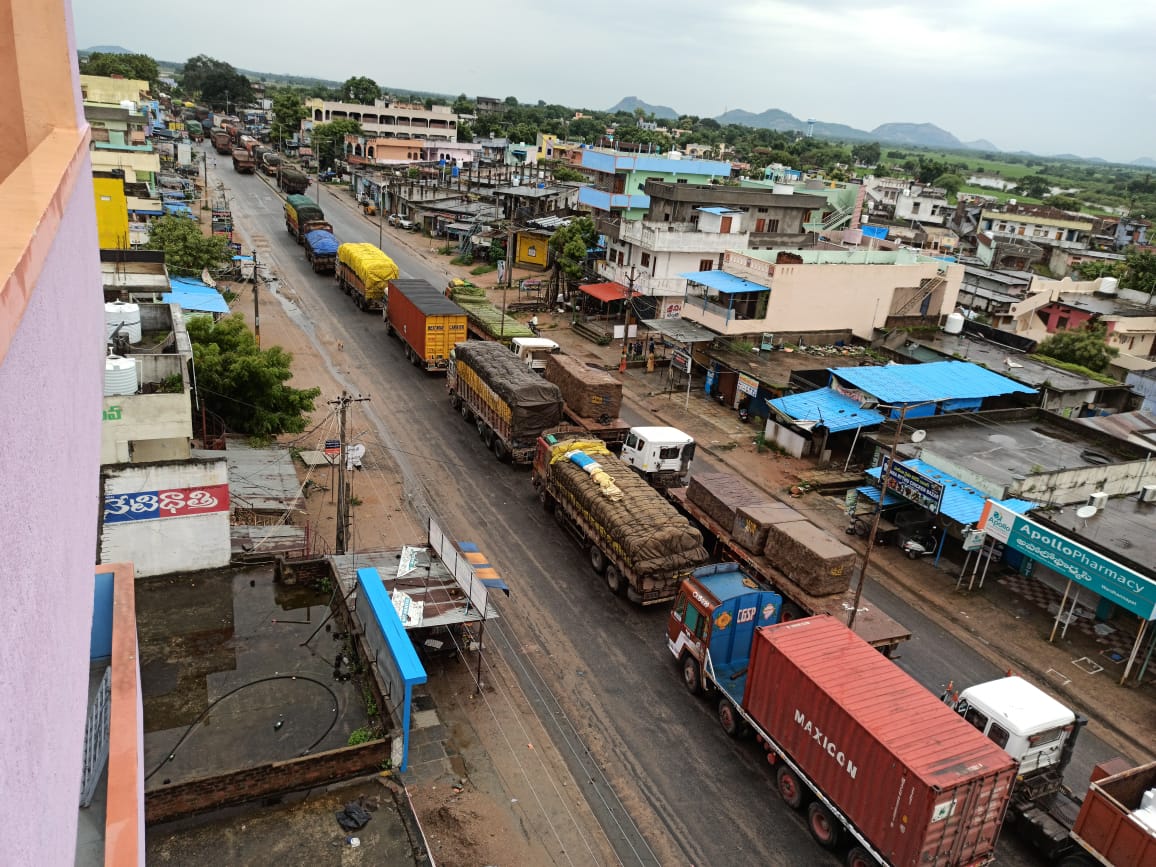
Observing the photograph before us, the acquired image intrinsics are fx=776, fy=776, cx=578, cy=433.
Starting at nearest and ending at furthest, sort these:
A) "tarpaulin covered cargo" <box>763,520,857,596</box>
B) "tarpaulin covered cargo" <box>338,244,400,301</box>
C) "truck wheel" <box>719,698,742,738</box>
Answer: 1. "truck wheel" <box>719,698,742,738</box>
2. "tarpaulin covered cargo" <box>763,520,857,596</box>
3. "tarpaulin covered cargo" <box>338,244,400,301</box>

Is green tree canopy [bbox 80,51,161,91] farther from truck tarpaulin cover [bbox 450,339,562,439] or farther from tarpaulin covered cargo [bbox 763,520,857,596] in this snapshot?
tarpaulin covered cargo [bbox 763,520,857,596]

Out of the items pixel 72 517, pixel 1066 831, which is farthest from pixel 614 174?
pixel 72 517

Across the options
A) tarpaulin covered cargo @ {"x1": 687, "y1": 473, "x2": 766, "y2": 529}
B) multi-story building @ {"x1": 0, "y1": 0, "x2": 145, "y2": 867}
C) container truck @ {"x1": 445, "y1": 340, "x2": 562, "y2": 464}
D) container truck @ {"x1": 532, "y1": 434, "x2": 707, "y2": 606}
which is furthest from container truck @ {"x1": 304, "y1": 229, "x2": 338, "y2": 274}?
multi-story building @ {"x1": 0, "y1": 0, "x2": 145, "y2": 867}

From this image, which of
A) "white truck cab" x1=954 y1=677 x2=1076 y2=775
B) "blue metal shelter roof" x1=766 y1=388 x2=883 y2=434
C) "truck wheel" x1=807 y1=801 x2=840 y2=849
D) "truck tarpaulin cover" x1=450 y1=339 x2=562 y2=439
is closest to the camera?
"truck wheel" x1=807 y1=801 x2=840 y2=849

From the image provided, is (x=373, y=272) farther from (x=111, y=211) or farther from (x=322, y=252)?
(x=111, y=211)

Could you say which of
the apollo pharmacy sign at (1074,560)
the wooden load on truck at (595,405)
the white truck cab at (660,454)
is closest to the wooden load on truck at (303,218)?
the wooden load on truck at (595,405)

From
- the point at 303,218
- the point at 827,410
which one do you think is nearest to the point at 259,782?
the point at 827,410
